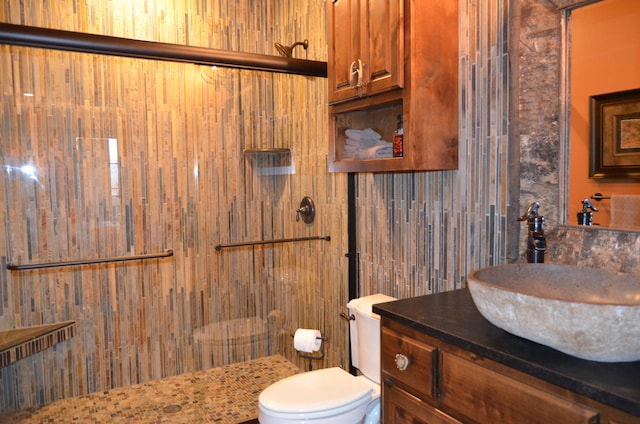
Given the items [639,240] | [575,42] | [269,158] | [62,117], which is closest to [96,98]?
[62,117]

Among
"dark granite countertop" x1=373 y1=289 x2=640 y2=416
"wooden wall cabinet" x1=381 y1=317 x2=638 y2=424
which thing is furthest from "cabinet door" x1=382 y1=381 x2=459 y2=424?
"dark granite countertop" x1=373 y1=289 x2=640 y2=416

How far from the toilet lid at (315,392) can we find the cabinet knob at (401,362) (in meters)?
0.57

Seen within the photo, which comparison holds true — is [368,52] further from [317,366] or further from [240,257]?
[317,366]

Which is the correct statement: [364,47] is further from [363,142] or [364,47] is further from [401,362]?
[401,362]

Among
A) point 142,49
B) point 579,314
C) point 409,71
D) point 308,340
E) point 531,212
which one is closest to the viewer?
point 579,314

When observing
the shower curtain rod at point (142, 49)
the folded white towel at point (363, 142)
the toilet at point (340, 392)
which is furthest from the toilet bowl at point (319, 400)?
the shower curtain rod at point (142, 49)

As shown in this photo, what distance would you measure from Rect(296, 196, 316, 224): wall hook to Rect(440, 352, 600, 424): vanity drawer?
178 cm

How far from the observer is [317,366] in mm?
2949

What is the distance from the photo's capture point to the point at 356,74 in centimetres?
196

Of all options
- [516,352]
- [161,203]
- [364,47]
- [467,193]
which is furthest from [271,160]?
[516,352]

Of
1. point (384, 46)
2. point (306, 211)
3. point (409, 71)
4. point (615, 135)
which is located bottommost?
point (306, 211)

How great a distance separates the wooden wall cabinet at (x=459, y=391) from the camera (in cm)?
95

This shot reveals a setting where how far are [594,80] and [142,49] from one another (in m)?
1.74

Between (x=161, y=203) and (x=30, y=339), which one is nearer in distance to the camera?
(x=30, y=339)
